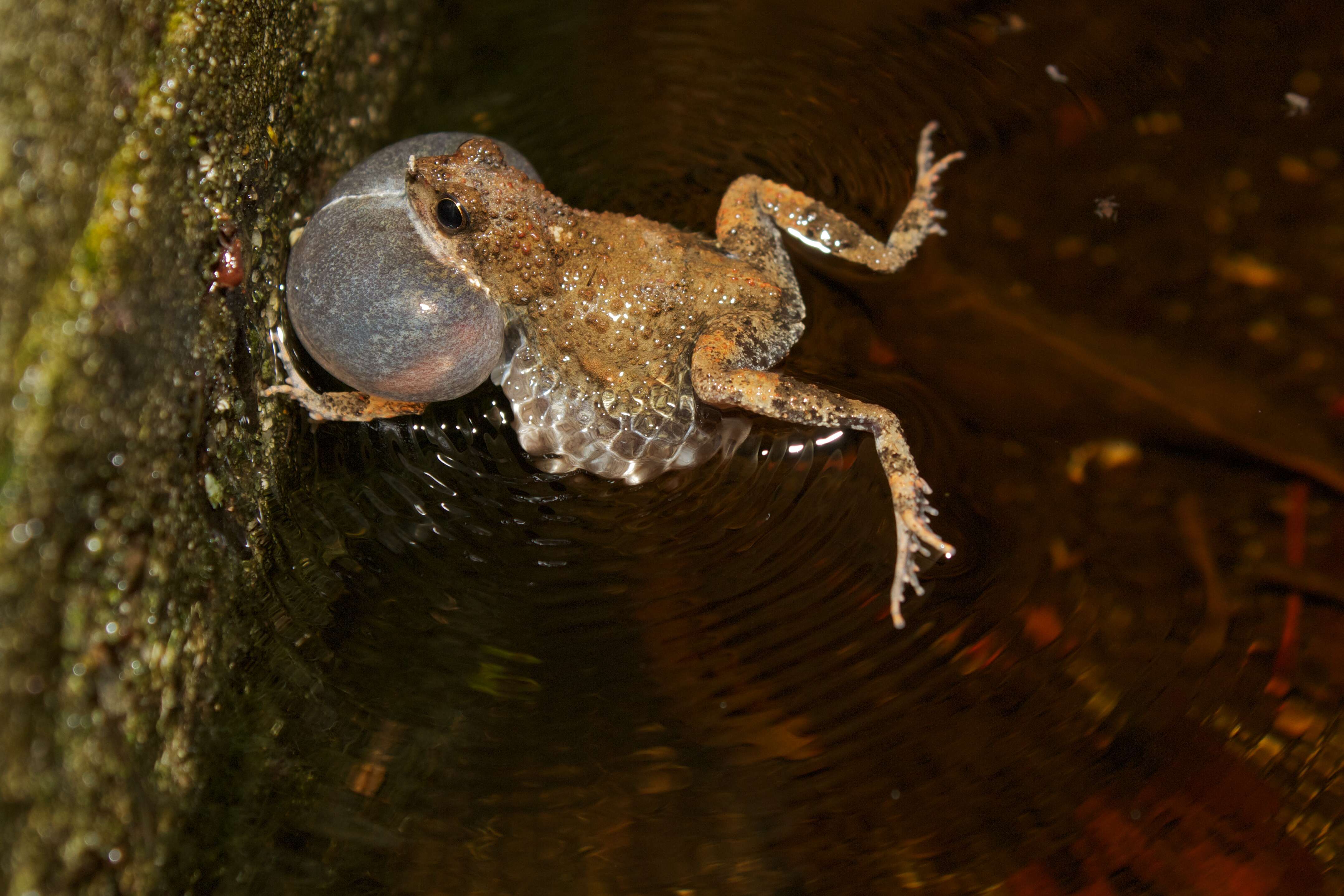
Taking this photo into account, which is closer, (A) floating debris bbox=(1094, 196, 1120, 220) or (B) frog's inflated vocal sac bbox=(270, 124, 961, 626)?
(B) frog's inflated vocal sac bbox=(270, 124, 961, 626)

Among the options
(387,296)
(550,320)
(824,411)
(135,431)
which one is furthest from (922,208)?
(135,431)

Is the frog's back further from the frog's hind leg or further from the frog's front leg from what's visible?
the frog's front leg

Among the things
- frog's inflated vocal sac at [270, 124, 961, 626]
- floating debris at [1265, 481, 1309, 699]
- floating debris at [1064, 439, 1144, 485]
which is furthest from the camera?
floating debris at [1064, 439, 1144, 485]

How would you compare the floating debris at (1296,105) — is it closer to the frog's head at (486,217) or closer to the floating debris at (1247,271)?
the floating debris at (1247,271)

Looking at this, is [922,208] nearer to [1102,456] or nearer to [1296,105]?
[1102,456]

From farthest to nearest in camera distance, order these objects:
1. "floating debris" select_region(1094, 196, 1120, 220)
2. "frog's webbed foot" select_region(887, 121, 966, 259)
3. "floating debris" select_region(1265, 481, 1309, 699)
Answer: "floating debris" select_region(1094, 196, 1120, 220) → "frog's webbed foot" select_region(887, 121, 966, 259) → "floating debris" select_region(1265, 481, 1309, 699)

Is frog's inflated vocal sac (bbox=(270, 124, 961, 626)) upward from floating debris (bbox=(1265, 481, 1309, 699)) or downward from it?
upward

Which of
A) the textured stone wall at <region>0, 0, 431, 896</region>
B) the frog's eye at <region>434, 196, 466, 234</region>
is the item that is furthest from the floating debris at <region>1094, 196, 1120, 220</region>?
the textured stone wall at <region>0, 0, 431, 896</region>
